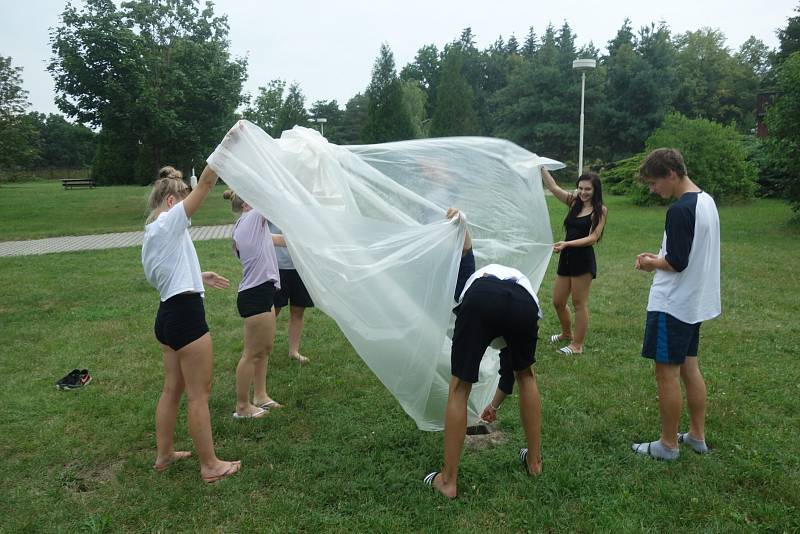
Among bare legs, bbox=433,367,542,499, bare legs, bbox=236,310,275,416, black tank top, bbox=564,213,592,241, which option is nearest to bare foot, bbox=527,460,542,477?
bare legs, bbox=433,367,542,499

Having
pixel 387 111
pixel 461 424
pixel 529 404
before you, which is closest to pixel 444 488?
pixel 461 424

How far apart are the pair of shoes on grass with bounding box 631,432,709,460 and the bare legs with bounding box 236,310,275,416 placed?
2.43 meters

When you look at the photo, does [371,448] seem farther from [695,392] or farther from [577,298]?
[577,298]

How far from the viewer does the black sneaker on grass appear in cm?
461

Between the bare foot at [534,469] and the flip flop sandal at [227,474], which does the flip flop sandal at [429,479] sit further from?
the flip flop sandal at [227,474]

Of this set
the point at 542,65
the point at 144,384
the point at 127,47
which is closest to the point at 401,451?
the point at 144,384

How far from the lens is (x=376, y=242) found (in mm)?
3256

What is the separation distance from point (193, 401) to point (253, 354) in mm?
782

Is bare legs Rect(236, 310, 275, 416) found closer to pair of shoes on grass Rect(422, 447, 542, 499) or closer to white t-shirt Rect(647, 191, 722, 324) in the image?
pair of shoes on grass Rect(422, 447, 542, 499)

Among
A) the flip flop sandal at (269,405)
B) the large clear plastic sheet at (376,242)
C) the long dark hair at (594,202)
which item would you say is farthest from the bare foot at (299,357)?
the long dark hair at (594,202)

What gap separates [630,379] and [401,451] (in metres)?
2.08

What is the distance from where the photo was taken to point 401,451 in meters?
3.50

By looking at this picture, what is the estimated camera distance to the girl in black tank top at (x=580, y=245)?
4.90 m

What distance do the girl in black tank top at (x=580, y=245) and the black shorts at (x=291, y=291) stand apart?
7.19 ft
